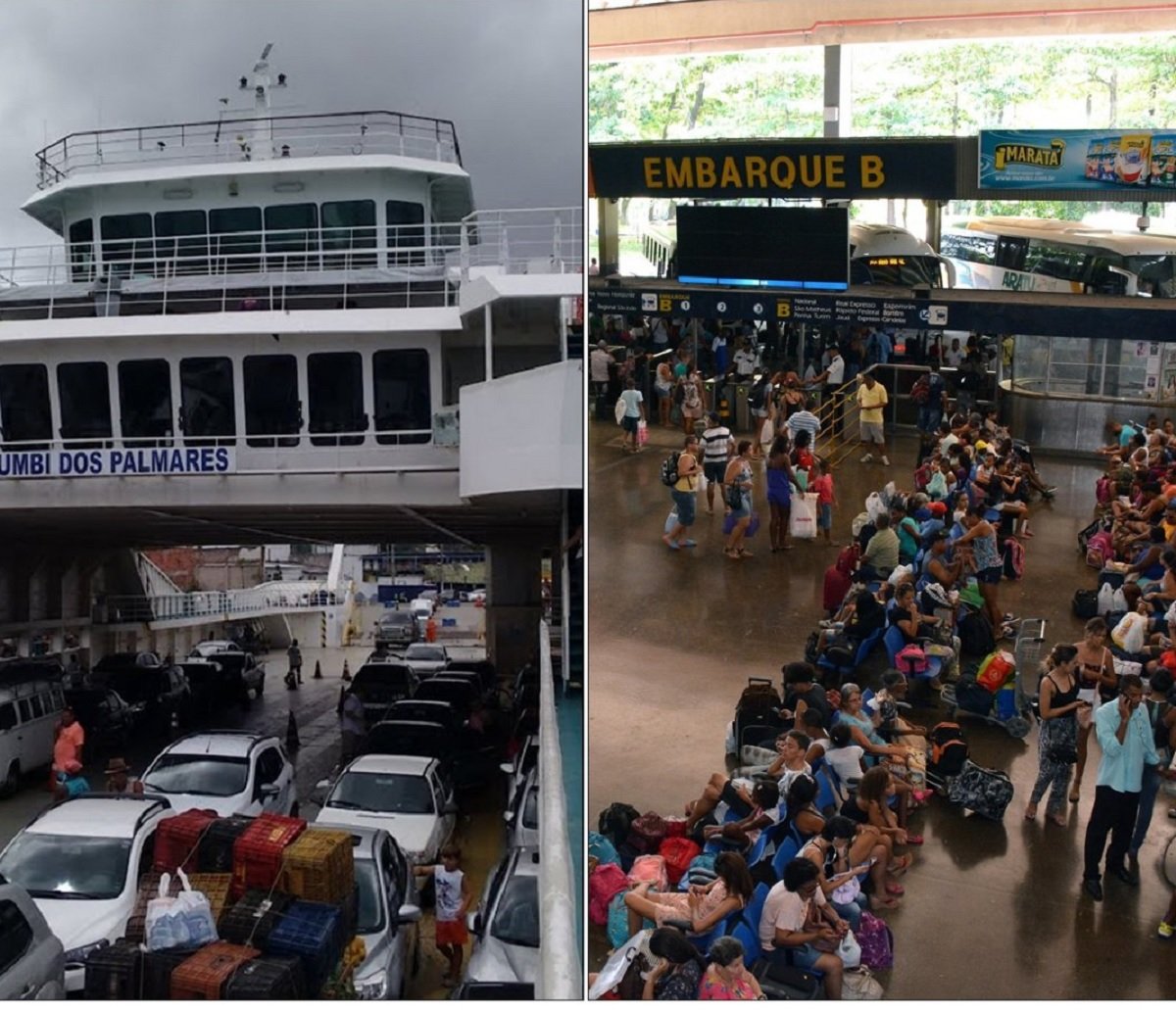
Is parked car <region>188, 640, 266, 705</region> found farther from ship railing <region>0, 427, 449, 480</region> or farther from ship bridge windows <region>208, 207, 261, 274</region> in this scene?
ship bridge windows <region>208, 207, 261, 274</region>

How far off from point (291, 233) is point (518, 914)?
1030cm

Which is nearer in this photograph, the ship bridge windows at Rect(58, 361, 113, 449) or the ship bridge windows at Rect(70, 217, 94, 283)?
the ship bridge windows at Rect(58, 361, 113, 449)

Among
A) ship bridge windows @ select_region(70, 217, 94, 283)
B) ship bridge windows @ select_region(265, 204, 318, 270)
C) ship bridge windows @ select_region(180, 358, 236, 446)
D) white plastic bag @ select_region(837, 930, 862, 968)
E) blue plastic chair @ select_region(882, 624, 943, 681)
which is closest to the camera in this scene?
white plastic bag @ select_region(837, 930, 862, 968)

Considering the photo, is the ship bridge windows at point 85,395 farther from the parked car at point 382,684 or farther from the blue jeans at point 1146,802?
the blue jeans at point 1146,802

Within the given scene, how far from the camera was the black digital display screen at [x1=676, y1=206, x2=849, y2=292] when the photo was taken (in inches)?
483

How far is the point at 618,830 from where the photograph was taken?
5570 mm

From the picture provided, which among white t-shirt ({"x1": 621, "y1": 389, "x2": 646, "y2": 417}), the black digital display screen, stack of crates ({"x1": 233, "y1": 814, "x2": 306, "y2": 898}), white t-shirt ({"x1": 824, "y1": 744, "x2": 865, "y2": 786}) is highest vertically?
the black digital display screen

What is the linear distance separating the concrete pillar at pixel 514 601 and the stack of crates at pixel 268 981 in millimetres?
13481

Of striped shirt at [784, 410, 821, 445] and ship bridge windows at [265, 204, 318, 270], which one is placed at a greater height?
ship bridge windows at [265, 204, 318, 270]

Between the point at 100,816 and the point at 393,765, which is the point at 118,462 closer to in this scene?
the point at 393,765

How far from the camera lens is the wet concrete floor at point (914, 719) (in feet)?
15.7

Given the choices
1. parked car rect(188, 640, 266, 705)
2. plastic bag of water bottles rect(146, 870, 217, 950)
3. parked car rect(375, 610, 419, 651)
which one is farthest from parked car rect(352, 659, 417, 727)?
parked car rect(375, 610, 419, 651)

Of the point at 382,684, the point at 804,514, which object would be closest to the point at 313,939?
the point at 804,514

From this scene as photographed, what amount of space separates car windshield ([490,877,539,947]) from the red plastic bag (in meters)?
0.67
